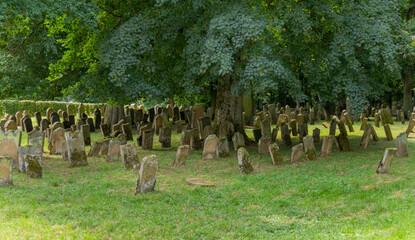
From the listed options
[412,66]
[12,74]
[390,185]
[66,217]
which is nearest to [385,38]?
[390,185]

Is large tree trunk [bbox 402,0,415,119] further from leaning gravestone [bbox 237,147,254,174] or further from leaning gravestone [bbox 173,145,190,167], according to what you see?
leaning gravestone [bbox 173,145,190,167]

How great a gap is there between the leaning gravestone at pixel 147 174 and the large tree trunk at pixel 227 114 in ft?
25.2

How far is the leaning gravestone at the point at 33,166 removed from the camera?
1124 cm

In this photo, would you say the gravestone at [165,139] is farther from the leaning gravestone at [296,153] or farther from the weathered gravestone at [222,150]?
the leaning gravestone at [296,153]

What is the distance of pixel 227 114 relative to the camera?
17547 mm

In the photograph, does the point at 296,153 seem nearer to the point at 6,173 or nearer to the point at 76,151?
the point at 76,151

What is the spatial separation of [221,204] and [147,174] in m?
1.72

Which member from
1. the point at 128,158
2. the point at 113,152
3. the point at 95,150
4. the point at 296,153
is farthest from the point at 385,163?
the point at 95,150

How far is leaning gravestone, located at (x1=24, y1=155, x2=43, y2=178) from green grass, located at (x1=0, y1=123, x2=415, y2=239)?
22 cm

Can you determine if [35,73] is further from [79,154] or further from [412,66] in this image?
[412,66]

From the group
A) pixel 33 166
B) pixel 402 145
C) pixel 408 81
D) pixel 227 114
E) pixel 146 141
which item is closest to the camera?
pixel 33 166

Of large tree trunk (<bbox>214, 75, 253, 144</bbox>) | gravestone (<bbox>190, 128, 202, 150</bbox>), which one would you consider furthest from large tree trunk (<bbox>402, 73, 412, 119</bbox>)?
gravestone (<bbox>190, 128, 202, 150</bbox>)

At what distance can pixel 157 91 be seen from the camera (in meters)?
15.1

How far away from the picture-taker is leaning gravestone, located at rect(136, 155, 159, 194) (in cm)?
968
